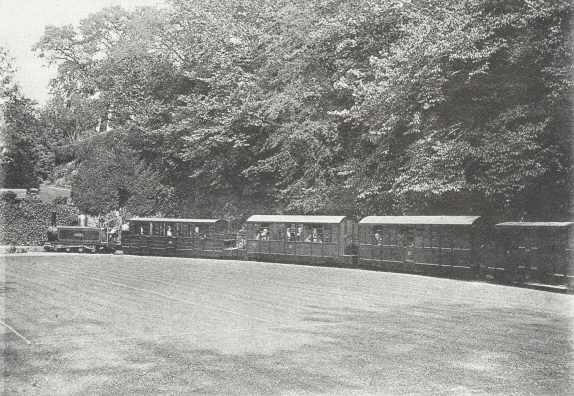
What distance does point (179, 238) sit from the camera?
3716 cm

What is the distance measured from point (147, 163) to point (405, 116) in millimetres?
25544

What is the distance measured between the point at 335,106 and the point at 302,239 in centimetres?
798

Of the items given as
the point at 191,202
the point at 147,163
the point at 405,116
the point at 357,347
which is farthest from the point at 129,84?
the point at 357,347

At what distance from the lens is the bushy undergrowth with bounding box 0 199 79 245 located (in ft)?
145

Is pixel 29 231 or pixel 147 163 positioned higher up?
pixel 147 163

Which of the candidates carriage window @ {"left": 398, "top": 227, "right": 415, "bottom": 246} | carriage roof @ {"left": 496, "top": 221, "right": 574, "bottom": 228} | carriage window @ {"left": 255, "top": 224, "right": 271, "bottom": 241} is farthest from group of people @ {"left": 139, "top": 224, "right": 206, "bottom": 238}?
carriage roof @ {"left": 496, "top": 221, "right": 574, "bottom": 228}

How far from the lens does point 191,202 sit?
151ft

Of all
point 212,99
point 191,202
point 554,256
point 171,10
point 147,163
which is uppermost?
point 171,10

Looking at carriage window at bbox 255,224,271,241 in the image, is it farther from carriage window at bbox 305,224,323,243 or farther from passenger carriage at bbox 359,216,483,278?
passenger carriage at bbox 359,216,483,278

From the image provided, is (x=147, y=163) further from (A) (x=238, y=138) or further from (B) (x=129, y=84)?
(A) (x=238, y=138)

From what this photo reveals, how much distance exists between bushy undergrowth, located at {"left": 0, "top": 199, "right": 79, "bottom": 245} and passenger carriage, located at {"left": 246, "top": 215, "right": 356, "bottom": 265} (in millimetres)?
18071

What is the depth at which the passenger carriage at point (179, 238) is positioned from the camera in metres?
36.2

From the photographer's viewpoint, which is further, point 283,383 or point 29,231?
point 29,231

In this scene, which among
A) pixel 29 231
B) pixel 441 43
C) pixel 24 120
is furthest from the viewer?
pixel 24 120
